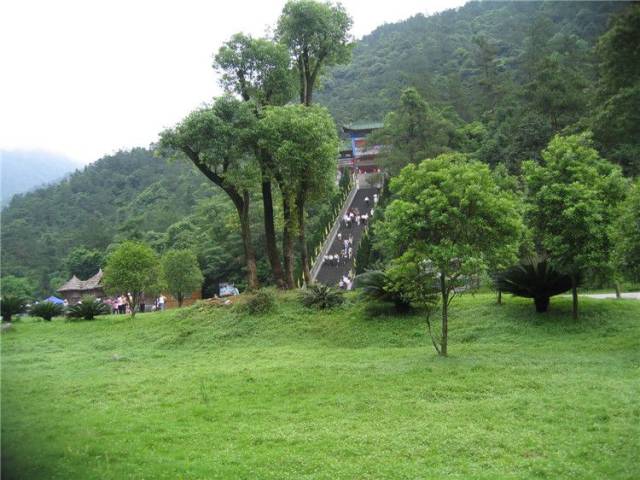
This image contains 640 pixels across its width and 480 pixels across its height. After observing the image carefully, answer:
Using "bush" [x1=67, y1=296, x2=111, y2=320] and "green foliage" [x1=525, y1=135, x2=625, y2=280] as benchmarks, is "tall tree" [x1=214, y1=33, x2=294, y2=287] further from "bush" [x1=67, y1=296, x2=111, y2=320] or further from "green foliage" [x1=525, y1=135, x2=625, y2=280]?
"green foliage" [x1=525, y1=135, x2=625, y2=280]

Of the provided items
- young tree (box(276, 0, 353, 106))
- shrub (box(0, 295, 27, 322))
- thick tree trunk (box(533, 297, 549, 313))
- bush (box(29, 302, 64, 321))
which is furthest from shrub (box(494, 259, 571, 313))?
bush (box(29, 302, 64, 321))

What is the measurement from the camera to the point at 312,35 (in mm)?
16500

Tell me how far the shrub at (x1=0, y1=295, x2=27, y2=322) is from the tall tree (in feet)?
36.3

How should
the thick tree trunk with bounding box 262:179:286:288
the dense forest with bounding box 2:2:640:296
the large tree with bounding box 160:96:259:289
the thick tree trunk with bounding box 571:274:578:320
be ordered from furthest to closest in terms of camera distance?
the dense forest with bounding box 2:2:640:296, the thick tree trunk with bounding box 262:179:286:288, the large tree with bounding box 160:96:259:289, the thick tree trunk with bounding box 571:274:578:320

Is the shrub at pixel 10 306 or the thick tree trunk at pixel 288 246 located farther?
the thick tree trunk at pixel 288 246

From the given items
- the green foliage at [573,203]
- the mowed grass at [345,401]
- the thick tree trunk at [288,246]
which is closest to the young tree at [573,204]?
the green foliage at [573,203]

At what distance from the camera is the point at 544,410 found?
6098 millimetres

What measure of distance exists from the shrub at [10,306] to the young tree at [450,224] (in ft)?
19.6

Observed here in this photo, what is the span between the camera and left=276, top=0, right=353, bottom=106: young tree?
1614cm

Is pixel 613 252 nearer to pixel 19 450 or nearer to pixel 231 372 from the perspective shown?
pixel 231 372

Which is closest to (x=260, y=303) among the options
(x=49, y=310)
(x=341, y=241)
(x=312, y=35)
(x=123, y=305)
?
(x=49, y=310)

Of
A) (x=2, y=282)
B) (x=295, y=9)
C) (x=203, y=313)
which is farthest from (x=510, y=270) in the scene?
(x=2, y=282)

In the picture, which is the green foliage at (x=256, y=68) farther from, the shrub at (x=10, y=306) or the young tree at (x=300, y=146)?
the shrub at (x=10, y=306)

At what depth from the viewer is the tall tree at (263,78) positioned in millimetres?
15203
